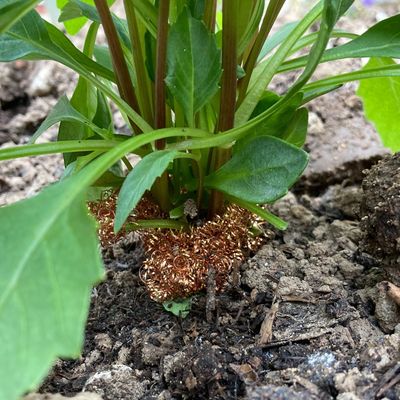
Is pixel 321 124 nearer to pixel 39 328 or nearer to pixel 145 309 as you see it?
pixel 145 309

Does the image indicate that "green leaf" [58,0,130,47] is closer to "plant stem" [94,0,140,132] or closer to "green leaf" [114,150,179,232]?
"plant stem" [94,0,140,132]

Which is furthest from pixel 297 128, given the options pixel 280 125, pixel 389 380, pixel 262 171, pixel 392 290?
pixel 389 380

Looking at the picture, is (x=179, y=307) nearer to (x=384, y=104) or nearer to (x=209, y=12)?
(x=209, y=12)

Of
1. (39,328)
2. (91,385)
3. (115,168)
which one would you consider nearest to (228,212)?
(115,168)

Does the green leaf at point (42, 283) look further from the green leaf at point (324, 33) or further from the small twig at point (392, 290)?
the small twig at point (392, 290)

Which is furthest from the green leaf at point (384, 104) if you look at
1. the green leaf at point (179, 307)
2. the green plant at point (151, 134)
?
the green leaf at point (179, 307)

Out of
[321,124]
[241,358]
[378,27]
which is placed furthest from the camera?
[321,124]
